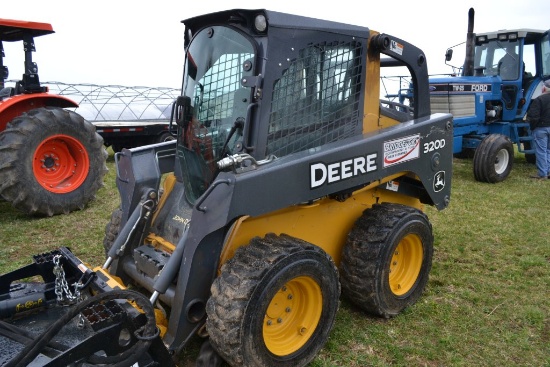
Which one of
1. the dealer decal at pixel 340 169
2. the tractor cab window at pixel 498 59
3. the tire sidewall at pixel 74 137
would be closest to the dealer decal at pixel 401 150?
the dealer decal at pixel 340 169

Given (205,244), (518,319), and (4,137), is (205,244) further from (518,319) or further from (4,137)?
(4,137)

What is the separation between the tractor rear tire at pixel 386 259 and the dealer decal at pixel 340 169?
17.4 inches

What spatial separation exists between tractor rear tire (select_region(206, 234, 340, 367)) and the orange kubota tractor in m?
3.90

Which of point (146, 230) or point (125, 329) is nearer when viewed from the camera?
point (125, 329)

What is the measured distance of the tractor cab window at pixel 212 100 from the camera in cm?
294

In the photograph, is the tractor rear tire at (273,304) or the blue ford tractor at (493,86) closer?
the tractor rear tire at (273,304)

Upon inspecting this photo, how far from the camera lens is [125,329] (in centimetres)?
230

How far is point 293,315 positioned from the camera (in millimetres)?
2895

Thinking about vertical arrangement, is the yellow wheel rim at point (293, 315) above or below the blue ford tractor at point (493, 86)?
below

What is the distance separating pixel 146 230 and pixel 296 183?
127 centimetres

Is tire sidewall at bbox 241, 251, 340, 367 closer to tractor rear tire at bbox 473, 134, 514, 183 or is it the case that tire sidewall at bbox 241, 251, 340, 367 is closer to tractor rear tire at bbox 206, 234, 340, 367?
tractor rear tire at bbox 206, 234, 340, 367

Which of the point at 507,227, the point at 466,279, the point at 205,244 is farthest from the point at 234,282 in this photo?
the point at 507,227

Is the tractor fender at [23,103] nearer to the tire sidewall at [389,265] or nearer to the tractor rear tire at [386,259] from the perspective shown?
the tractor rear tire at [386,259]

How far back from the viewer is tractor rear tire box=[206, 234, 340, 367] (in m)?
2.43
